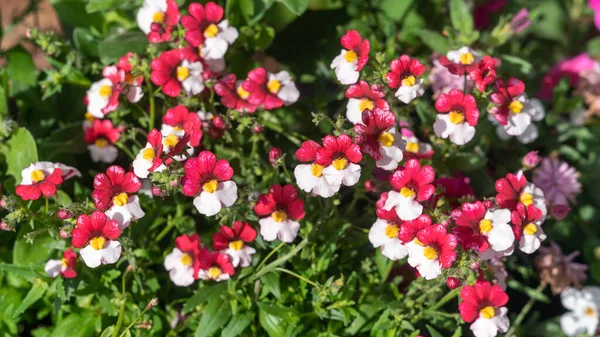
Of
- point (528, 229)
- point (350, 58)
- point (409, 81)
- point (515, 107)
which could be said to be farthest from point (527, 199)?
point (350, 58)

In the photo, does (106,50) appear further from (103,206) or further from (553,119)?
(553,119)

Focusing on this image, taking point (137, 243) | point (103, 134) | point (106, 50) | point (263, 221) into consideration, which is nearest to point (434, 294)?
point (263, 221)

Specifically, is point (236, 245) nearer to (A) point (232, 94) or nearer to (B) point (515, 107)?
(A) point (232, 94)

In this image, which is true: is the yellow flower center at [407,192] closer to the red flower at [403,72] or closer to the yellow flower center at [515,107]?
the red flower at [403,72]

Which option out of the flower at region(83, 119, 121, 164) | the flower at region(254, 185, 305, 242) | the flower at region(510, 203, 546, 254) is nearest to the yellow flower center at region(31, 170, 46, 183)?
the flower at region(83, 119, 121, 164)

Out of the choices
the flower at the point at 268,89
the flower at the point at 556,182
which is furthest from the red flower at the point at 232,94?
the flower at the point at 556,182

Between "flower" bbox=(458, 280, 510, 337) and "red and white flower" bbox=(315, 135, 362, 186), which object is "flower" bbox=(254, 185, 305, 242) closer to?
"red and white flower" bbox=(315, 135, 362, 186)
